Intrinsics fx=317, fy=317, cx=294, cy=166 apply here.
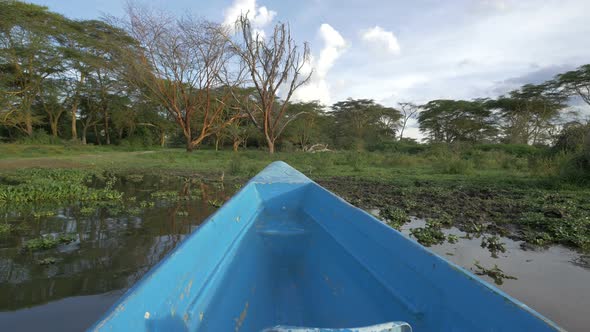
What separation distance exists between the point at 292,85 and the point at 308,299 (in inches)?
626

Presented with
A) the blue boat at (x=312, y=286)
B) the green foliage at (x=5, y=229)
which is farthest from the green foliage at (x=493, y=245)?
the green foliage at (x=5, y=229)

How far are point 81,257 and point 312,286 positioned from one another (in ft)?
7.42

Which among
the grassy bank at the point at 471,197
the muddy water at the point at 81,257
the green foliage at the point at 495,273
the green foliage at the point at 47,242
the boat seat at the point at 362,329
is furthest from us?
the grassy bank at the point at 471,197

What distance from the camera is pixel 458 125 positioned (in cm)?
2664

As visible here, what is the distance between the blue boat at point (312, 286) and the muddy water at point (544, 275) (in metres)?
1.23

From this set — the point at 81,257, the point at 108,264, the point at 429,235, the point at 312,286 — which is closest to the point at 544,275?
the point at 429,235

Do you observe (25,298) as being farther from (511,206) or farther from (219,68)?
(219,68)

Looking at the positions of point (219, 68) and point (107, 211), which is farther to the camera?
point (219, 68)

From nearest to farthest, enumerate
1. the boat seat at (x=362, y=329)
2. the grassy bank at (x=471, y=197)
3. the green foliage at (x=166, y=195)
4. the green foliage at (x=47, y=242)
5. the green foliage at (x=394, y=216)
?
the boat seat at (x=362, y=329), the green foliage at (x=47, y=242), the grassy bank at (x=471, y=197), the green foliage at (x=394, y=216), the green foliage at (x=166, y=195)

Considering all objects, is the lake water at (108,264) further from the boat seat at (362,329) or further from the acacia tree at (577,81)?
the acacia tree at (577,81)

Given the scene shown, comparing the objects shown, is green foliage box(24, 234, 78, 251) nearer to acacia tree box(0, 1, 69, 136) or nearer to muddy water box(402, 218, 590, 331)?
muddy water box(402, 218, 590, 331)

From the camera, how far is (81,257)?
2.93 metres

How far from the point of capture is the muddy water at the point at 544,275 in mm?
2146

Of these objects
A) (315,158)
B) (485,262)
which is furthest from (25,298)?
(315,158)
